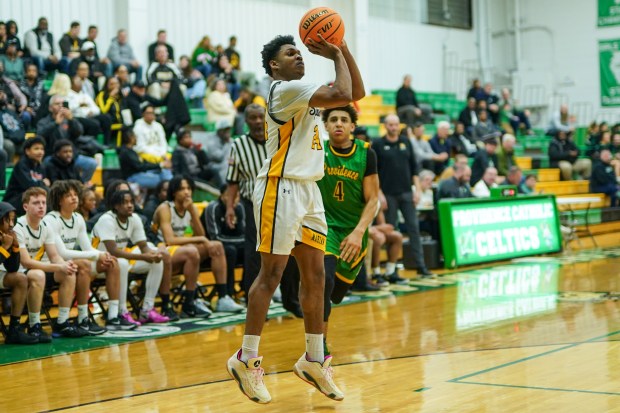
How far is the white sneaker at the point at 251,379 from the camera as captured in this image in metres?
4.91

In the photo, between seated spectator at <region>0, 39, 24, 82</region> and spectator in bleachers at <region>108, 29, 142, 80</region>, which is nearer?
seated spectator at <region>0, 39, 24, 82</region>

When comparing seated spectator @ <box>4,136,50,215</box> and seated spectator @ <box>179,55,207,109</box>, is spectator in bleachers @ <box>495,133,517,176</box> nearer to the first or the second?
seated spectator @ <box>179,55,207,109</box>

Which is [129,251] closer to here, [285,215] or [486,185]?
[285,215]

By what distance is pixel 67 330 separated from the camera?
26.2ft

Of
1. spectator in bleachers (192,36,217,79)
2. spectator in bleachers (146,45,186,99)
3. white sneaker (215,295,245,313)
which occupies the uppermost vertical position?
spectator in bleachers (192,36,217,79)

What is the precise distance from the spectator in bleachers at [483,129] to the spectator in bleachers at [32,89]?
9.03 m

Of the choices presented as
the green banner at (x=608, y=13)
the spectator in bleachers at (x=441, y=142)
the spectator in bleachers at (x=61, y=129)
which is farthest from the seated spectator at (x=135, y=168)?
the green banner at (x=608, y=13)

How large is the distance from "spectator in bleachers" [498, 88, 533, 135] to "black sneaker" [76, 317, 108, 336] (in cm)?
1599

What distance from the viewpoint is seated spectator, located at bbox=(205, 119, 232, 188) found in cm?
1339

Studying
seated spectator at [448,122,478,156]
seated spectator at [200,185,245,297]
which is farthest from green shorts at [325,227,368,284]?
seated spectator at [448,122,478,156]

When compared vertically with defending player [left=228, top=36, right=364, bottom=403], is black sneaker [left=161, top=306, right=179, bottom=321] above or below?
below

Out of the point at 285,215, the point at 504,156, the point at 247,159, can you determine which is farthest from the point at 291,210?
the point at 504,156

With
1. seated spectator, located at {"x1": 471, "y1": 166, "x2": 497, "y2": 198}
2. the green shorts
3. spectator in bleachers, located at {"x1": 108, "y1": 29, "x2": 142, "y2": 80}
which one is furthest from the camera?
spectator in bleachers, located at {"x1": 108, "y1": 29, "x2": 142, "y2": 80}

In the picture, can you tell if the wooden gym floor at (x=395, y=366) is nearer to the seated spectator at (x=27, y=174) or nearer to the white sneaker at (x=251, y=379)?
the white sneaker at (x=251, y=379)
